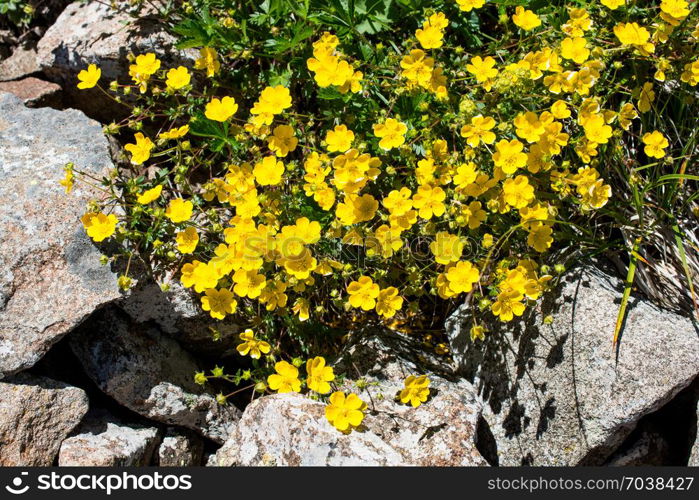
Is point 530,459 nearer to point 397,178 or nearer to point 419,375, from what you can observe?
point 419,375

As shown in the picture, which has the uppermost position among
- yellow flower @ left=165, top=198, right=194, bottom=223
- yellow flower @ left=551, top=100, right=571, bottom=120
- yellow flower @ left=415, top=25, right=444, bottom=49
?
yellow flower @ left=415, top=25, right=444, bottom=49

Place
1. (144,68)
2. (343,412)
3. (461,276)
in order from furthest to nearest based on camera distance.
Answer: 1. (144,68)
2. (461,276)
3. (343,412)

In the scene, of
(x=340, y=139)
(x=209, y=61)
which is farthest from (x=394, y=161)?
(x=209, y=61)

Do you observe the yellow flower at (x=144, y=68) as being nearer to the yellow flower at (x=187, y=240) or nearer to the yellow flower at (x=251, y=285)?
the yellow flower at (x=187, y=240)

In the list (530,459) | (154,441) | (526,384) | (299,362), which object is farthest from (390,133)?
(154,441)

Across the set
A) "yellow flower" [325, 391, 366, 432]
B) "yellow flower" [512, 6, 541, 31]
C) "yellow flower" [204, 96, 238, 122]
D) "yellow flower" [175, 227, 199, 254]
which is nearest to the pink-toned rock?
"yellow flower" [325, 391, 366, 432]

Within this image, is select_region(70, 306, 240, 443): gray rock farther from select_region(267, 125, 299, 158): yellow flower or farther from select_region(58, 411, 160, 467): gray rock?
select_region(267, 125, 299, 158): yellow flower

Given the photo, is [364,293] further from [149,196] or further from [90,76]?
[90,76]
